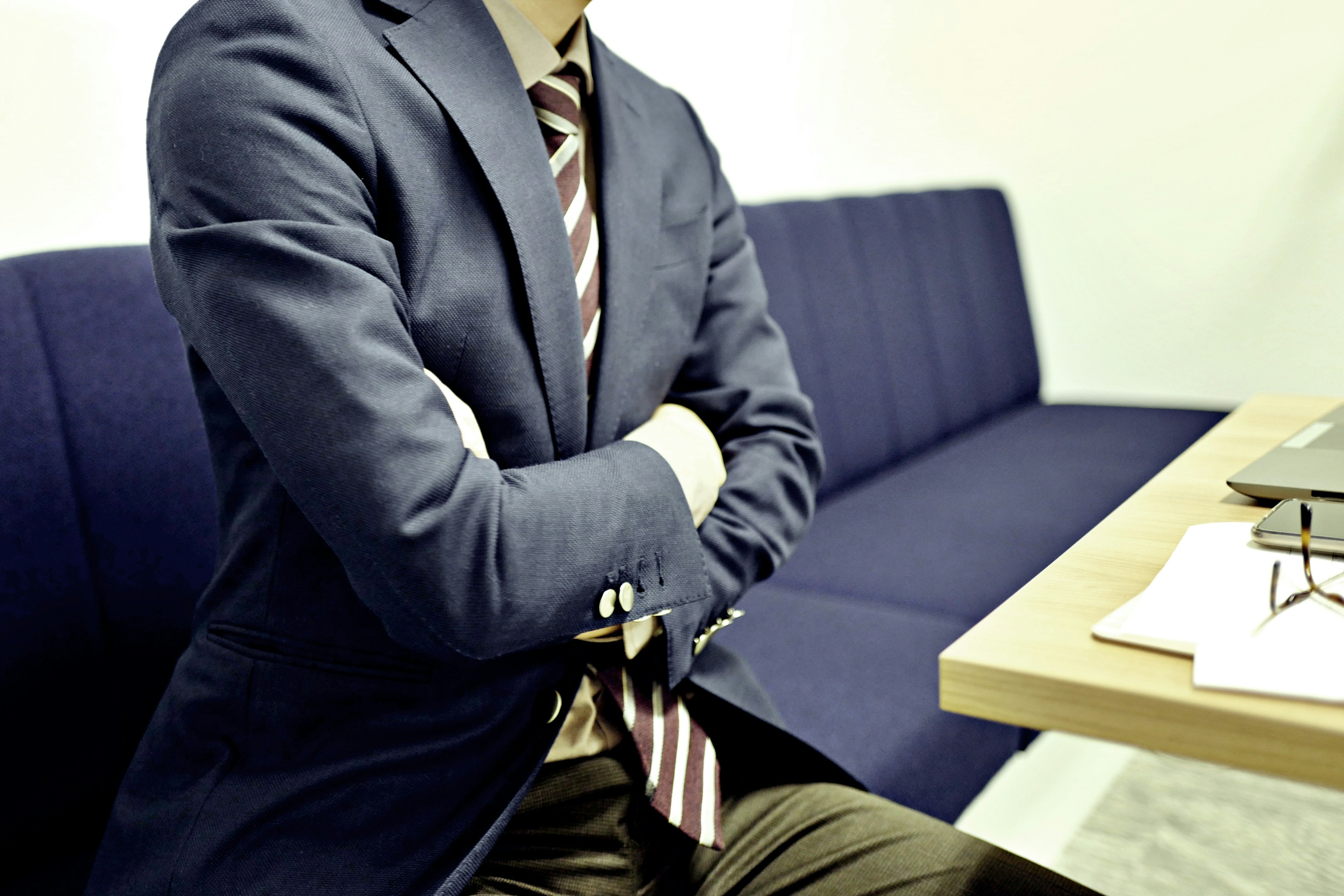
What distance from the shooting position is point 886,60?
8.72 feet

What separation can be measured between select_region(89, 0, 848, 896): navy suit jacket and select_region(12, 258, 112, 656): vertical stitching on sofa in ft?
0.73

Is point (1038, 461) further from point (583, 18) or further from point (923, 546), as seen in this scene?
point (583, 18)

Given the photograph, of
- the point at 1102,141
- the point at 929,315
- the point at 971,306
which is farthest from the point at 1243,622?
the point at 1102,141

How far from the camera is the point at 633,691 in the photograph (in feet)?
2.72

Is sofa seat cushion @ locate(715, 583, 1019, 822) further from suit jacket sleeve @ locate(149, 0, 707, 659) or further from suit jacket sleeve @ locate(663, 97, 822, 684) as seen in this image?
suit jacket sleeve @ locate(149, 0, 707, 659)

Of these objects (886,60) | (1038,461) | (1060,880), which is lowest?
(1038,461)

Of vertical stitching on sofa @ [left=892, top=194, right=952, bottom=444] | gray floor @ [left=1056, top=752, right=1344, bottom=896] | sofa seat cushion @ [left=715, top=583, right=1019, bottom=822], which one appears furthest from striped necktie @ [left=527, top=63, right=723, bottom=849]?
vertical stitching on sofa @ [left=892, top=194, right=952, bottom=444]

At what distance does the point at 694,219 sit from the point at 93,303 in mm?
581

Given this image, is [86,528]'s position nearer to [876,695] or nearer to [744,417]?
[744,417]

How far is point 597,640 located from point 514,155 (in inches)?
14.8

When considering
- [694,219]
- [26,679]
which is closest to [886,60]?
[694,219]

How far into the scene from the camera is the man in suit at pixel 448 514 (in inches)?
25.9

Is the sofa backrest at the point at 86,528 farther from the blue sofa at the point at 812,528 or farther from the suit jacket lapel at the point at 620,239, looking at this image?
the suit jacket lapel at the point at 620,239

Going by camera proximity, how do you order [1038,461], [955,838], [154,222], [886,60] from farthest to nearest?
[886,60]
[1038,461]
[955,838]
[154,222]
